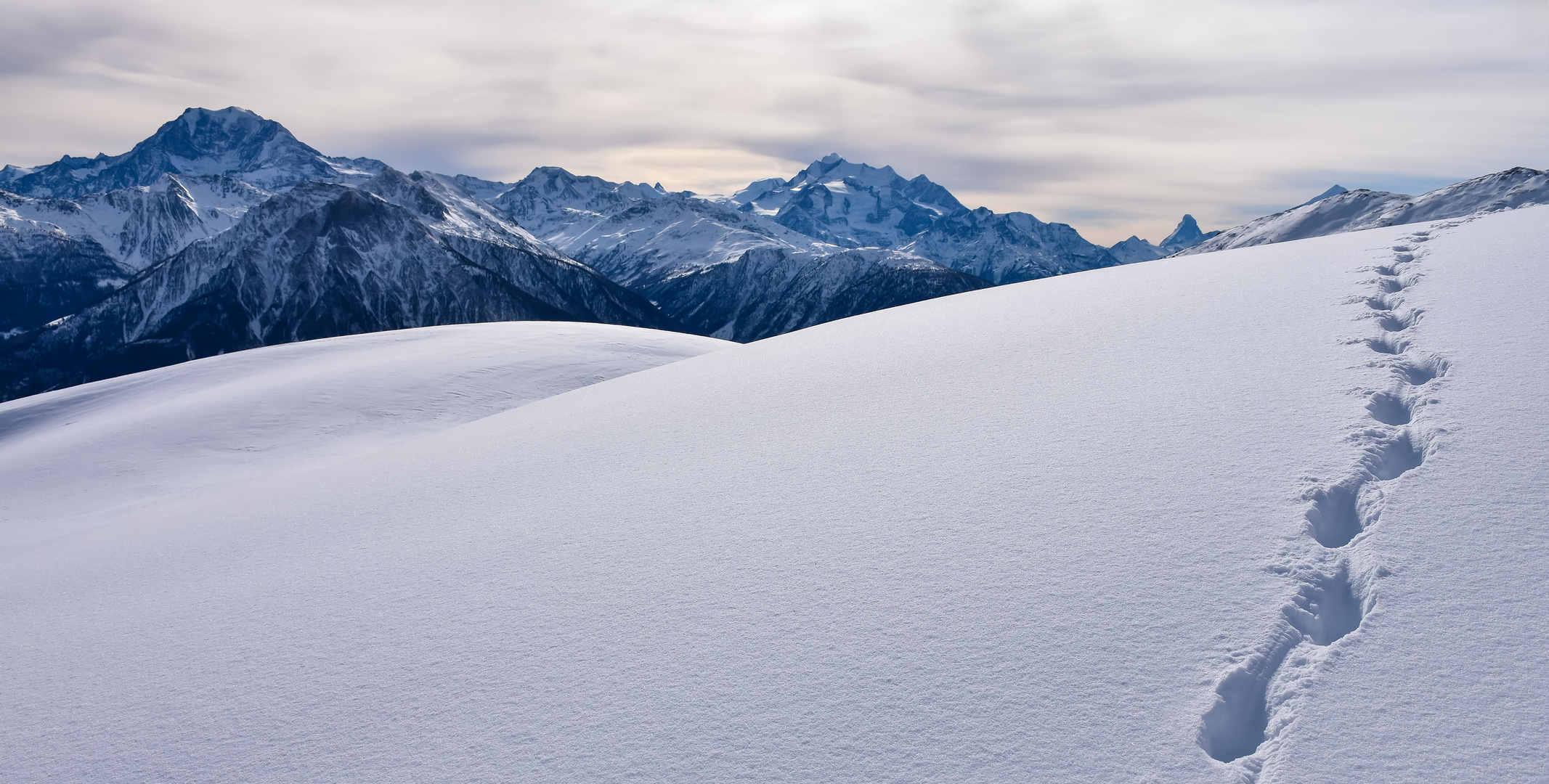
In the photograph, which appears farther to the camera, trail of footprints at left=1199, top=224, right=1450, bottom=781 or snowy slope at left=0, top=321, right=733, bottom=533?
snowy slope at left=0, top=321, right=733, bottom=533

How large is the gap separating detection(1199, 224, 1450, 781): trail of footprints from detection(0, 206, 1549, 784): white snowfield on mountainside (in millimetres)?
23

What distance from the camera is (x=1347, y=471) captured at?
618 cm

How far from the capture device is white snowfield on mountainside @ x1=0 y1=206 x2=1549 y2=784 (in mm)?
4379

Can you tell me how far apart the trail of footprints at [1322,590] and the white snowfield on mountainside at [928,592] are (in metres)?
0.02

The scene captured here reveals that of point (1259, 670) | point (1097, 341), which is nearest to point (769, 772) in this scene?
point (1259, 670)

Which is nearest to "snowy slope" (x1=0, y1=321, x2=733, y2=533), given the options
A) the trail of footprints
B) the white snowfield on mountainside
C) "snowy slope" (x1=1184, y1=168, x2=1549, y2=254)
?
the white snowfield on mountainside

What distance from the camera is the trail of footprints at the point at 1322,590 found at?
14.2ft

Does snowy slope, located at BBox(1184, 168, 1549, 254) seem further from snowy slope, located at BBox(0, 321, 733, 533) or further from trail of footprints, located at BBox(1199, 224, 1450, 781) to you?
trail of footprints, located at BBox(1199, 224, 1450, 781)

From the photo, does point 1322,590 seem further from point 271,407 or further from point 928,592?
point 271,407

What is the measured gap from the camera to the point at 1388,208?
460 ft

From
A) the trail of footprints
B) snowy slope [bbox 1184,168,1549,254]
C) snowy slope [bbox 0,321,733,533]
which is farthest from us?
snowy slope [bbox 1184,168,1549,254]

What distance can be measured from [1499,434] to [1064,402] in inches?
134

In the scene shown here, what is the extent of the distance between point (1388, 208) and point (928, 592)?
174 metres

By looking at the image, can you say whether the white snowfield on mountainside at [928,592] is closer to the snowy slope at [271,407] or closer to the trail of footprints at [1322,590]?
the trail of footprints at [1322,590]
